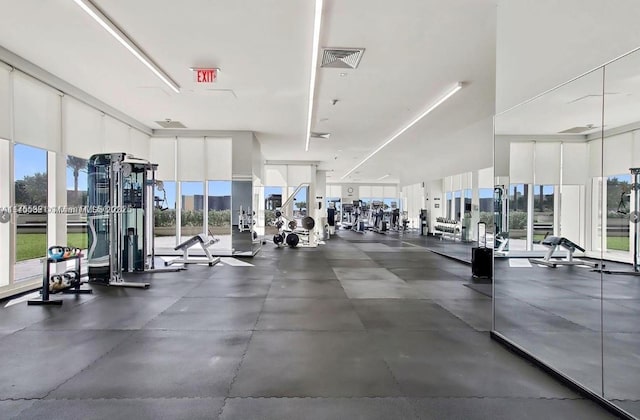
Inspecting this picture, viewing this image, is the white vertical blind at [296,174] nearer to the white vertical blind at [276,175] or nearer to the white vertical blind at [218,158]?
the white vertical blind at [276,175]

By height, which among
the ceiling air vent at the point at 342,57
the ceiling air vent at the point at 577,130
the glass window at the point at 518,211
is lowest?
the glass window at the point at 518,211

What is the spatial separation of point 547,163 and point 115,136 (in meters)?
7.87

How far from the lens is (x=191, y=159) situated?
31.6 feet

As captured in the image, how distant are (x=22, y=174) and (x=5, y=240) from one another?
999 mm

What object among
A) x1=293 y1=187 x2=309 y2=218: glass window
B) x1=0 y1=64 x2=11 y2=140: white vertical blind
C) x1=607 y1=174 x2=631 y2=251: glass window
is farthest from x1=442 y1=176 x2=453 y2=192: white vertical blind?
x1=0 y1=64 x2=11 y2=140: white vertical blind

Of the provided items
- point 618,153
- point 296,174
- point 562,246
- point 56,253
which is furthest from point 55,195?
point 296,174

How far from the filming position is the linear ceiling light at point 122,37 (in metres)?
3.61

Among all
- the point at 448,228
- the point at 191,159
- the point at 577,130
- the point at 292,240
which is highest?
the point at 191,159

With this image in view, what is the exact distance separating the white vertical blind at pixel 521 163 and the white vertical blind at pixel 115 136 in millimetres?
7219

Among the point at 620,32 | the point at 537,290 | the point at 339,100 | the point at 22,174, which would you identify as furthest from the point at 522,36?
the point at 22,174

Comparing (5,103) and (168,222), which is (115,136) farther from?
(5,103)

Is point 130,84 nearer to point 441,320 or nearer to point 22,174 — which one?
point 22,174

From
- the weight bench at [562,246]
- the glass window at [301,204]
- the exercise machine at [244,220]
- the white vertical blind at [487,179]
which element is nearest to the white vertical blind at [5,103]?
the exercise machine at [244,220]

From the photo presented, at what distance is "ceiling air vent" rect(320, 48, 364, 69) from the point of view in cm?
450
